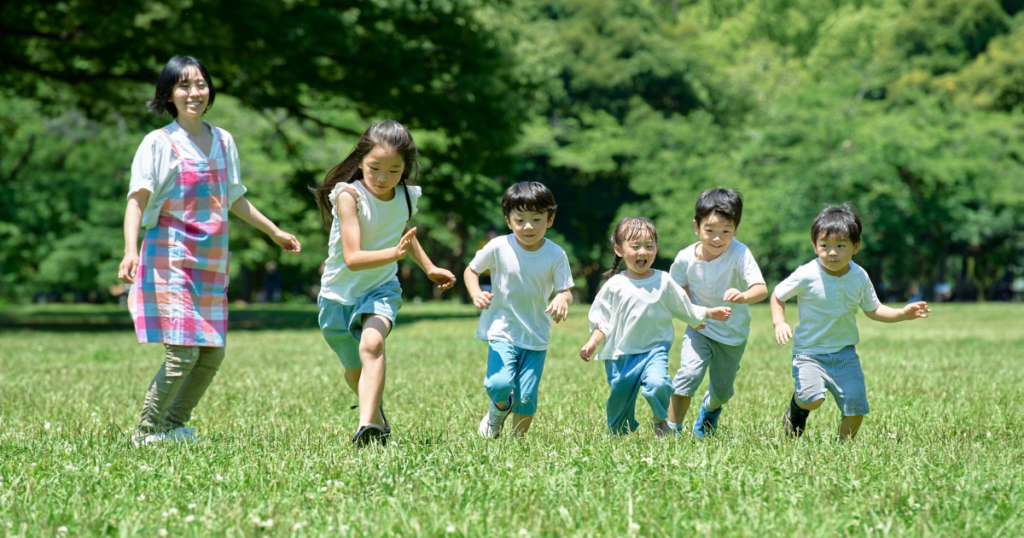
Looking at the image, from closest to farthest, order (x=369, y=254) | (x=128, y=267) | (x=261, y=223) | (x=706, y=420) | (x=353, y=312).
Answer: (x=128, y=267) < (x=369, y=254) < (x=353, y=312) < (x=261, y=223) < (x=706, y=420)

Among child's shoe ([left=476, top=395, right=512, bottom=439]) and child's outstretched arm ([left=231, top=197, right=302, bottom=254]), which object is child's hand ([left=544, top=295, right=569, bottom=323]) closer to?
child's shoe ([left=476, top=395, right=512, bottom=439])

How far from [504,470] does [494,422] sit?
1240mm

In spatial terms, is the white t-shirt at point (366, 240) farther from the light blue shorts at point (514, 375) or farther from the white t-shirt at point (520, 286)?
the light blue shorts at point (514, 375)

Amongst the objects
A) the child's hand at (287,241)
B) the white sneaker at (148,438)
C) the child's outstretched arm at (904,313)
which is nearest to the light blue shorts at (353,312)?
the child's hand at (287,241)

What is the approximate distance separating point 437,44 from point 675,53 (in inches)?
770

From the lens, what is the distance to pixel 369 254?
484cm

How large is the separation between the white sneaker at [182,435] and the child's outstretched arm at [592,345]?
213 centimetres

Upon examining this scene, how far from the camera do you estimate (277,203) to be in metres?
30.4

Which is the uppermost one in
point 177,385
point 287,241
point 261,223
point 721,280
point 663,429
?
point 261,223

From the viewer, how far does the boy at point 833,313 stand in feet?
17.0

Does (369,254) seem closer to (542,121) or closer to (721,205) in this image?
(721,205)

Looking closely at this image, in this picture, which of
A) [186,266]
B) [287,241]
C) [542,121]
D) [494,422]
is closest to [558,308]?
[494,422]

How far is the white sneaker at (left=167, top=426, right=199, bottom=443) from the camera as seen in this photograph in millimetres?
4965

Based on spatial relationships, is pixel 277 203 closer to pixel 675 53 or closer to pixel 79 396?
pixel 675 53
